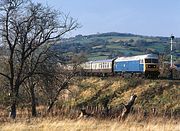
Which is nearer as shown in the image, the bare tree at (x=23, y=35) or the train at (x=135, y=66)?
the bare tree at (x=23, y=35)

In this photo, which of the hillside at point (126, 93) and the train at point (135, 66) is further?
the train at point (135, 66)

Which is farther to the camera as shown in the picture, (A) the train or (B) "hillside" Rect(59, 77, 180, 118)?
(A) the train

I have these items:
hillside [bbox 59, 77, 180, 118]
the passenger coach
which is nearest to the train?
the passenger coach

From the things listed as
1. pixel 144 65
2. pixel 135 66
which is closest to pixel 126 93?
pixel 144 65

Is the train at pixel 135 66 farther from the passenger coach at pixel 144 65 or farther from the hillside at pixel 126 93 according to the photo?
the hillside at pixel 126 93

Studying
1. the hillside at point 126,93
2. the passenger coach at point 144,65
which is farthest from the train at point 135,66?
the hillside at point 126,93

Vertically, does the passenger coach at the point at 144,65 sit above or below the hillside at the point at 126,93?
above

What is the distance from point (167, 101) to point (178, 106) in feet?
8.84

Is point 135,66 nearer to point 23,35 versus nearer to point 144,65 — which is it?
point 144,65

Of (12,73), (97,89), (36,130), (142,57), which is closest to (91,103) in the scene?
(97,89)

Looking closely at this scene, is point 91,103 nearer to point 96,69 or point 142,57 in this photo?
point 142,57

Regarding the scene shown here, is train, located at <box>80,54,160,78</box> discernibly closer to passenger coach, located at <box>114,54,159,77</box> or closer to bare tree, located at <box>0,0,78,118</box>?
passenger coach, located at <box>114,54,159,77</box>

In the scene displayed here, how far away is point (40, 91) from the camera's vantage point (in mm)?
33406

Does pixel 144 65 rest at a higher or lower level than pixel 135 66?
higher
